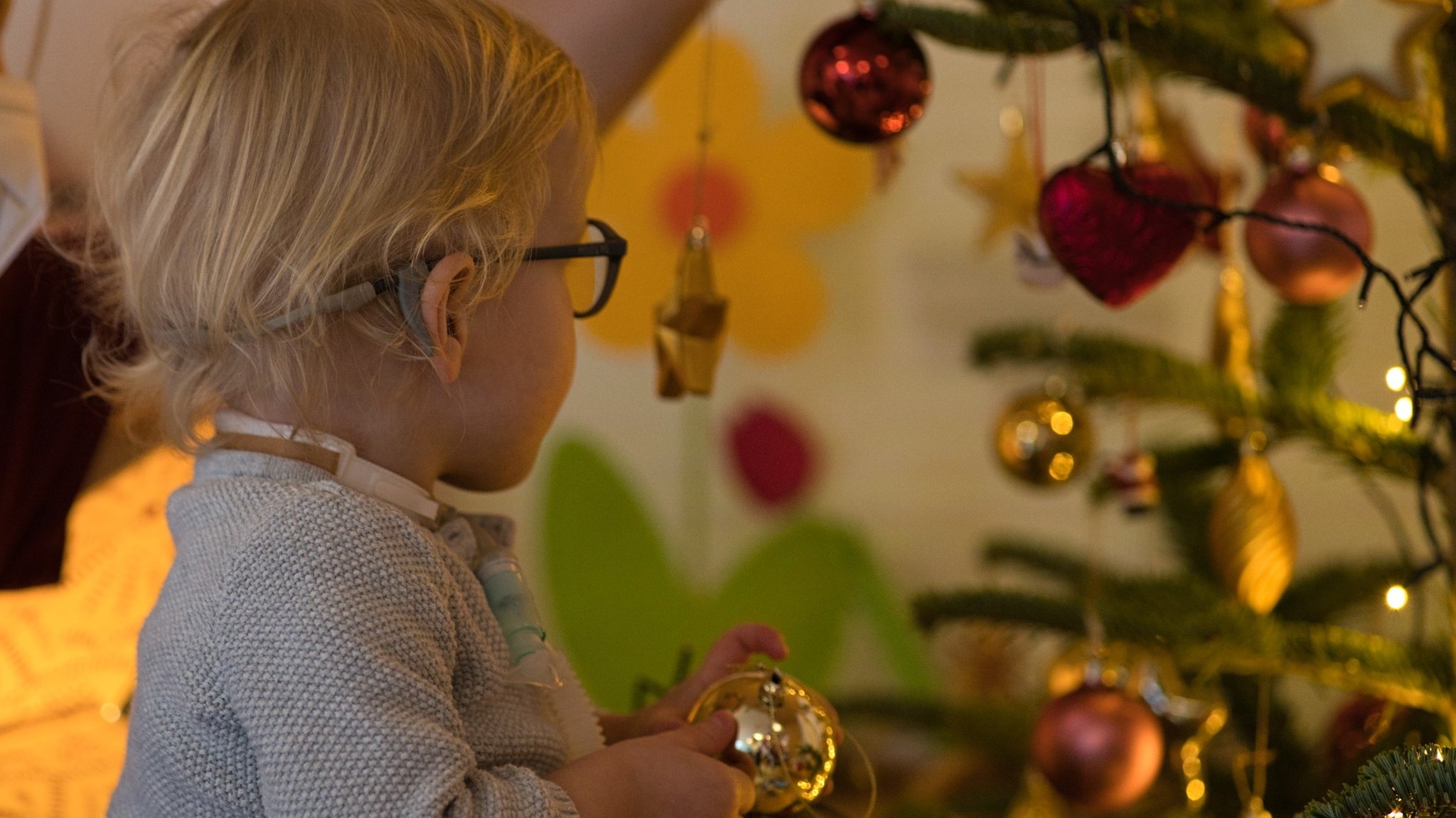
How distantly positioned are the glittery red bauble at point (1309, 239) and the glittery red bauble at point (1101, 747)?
30 cm

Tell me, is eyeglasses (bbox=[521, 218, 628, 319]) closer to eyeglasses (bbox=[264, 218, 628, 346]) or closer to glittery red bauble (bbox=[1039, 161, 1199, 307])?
eyeglasses (bbox=[264, 218, 628, 346])

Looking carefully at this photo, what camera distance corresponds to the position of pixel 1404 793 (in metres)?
0.46

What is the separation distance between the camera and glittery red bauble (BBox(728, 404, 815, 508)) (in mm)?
1760

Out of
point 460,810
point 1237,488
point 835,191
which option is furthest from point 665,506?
point 460,810

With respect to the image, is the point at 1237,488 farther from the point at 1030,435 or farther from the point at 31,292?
the point at 31,292

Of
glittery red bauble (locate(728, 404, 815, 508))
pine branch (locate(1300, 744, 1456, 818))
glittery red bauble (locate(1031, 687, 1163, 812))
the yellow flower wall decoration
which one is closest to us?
pine branch (locate(1300, 744, 1456, 818))

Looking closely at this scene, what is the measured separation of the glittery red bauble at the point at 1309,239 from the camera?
761mm

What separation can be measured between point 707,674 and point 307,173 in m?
0.34

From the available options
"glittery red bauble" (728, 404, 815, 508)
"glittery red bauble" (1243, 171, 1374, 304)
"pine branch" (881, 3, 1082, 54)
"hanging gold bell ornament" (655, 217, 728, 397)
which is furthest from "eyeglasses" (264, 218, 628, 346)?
"glittery red bauble" (728, 404, 815, 508)

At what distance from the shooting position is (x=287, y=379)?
2.04 ft

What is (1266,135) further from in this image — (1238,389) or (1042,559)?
(1042,559)

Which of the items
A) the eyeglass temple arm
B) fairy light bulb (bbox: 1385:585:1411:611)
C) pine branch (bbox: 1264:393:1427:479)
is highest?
pine branch (bbox: 1264:393:1427:479)

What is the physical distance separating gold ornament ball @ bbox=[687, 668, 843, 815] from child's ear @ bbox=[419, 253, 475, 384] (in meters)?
0.21

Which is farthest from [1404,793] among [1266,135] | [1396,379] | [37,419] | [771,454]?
[771,454]
